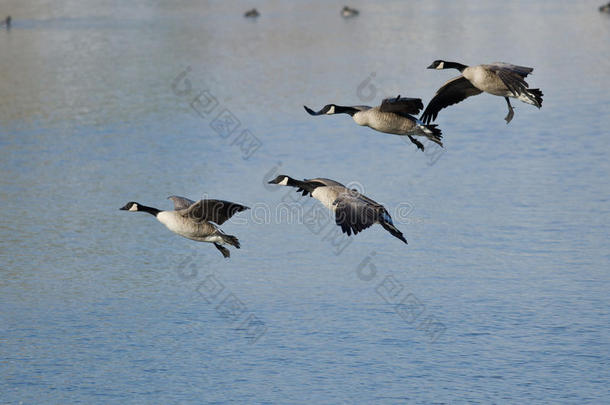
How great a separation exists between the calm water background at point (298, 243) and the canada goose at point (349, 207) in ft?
20.0

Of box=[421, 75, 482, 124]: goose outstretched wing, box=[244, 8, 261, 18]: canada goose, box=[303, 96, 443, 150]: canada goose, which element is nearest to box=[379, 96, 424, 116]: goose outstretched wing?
box=[303, 96, 443, 150]: canada goose

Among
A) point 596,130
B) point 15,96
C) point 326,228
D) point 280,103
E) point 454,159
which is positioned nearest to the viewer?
point 326,228

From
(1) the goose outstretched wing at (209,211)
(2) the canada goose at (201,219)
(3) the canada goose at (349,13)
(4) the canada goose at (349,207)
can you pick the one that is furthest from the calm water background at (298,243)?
(3) the canada goose at (349,13)

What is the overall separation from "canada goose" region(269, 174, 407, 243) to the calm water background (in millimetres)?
6107

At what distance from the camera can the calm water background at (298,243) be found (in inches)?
793

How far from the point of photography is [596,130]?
38.7 meters

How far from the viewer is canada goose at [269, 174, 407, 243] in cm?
1292

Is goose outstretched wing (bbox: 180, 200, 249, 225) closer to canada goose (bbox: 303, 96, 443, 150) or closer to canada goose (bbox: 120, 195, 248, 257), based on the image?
canada goose (bbox: 120, 195, 248, 257)

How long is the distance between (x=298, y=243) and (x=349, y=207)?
548 inches

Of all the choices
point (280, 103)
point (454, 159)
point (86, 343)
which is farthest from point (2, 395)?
point (280, 103)

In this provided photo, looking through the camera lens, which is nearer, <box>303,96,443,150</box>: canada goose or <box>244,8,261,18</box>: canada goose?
<box>303,96,443,150</box>: canada goose

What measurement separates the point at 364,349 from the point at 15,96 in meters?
30.8

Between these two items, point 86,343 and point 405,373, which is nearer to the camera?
point 405,373

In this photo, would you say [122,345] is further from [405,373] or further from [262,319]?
[405,373]
